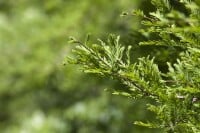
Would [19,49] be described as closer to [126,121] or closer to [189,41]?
[126,121]

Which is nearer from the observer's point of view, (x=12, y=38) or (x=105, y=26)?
(x=105, y=26)

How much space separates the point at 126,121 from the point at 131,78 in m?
3.56

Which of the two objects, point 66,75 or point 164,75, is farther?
point 66,75

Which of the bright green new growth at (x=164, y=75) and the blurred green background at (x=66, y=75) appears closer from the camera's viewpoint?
the bright green new growth at (x=164, y=75)

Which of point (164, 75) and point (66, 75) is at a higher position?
point (66, 75)

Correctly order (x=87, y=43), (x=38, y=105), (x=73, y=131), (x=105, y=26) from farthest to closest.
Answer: (x=38, y=105), (x=73, y=131), (x=105, y=26), (x=87, y=43)

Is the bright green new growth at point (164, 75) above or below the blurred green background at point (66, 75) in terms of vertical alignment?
below

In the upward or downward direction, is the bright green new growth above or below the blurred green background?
below

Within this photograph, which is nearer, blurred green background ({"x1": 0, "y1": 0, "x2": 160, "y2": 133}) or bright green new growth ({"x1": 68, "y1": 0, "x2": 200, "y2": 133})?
bright green new growth ({"x1": 68, "y1": 0, "x2": 200, "y2": 133})

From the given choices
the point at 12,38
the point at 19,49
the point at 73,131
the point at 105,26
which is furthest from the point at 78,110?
the point at 12,38

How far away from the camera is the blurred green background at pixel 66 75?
500 centimetres

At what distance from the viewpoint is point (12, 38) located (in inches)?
321

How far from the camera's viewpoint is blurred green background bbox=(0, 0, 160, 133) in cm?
500

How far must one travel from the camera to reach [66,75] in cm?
498
